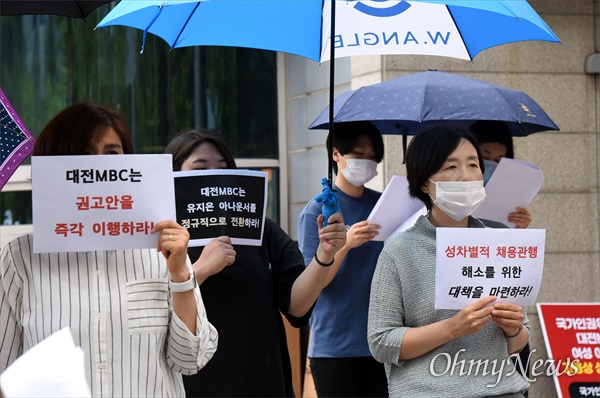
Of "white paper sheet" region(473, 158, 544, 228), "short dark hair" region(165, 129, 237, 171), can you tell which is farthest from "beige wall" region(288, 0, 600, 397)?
"short dark hair" region(165, 129, 237, 171)

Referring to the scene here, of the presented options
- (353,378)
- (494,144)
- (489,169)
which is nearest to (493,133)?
(494,144)

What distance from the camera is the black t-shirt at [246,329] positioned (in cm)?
385


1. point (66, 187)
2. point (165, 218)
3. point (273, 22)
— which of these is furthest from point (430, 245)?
point (273, 22)

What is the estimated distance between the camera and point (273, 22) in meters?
4.92

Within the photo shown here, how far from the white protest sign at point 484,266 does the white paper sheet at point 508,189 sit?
56.0 inches

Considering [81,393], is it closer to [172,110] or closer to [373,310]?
[373,310]

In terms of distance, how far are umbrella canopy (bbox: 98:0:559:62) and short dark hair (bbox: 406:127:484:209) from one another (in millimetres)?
1048

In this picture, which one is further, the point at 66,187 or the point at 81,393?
the point at 66,187

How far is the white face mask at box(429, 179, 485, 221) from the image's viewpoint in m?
3.80

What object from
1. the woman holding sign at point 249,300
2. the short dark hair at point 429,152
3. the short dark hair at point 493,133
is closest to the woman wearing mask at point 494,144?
the short dark hair at point 493,133

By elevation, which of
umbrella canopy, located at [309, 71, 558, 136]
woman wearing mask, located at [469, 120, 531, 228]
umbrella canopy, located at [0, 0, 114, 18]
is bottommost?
woman wearing mask, located at [469, 120, 531, 228]

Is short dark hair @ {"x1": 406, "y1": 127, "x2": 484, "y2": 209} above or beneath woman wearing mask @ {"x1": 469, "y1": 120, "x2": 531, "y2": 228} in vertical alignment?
beneath

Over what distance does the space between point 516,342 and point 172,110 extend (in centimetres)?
630

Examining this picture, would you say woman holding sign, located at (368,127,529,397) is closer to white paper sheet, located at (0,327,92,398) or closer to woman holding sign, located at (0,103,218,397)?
woman holding sign, located at (0,103,218,397)
